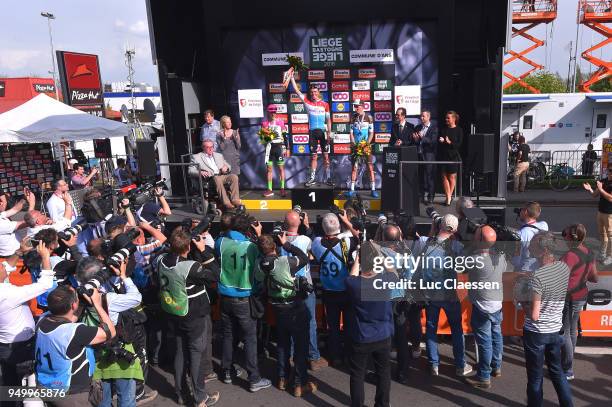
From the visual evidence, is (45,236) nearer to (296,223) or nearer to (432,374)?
(296,223)

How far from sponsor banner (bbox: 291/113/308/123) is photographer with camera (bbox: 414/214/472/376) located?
6.46 meters

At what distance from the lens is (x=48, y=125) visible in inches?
462

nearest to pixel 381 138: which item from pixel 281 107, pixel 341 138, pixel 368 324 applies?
pixel 341 138

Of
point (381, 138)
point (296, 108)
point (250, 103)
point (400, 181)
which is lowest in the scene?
point (400, 181)

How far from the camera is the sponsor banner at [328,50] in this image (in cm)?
1035

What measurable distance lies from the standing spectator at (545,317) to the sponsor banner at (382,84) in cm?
685

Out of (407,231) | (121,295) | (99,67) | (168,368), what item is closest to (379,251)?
(407,231)

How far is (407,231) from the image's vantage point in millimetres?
5805

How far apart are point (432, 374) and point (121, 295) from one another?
331cm

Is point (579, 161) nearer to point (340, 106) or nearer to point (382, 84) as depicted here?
point (382, 84)

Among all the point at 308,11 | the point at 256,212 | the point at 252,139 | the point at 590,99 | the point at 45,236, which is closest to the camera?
the point at 45,236

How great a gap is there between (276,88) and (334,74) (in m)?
1.34

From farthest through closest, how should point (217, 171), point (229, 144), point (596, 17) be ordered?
point (596, 17) < point (229, 144) < point (217, 171)

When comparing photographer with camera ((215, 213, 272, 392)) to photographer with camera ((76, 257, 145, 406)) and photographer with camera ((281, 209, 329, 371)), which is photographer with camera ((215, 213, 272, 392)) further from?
photographer with camera ((76, 257, 145, 406))
